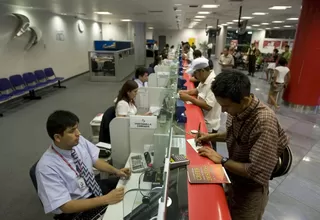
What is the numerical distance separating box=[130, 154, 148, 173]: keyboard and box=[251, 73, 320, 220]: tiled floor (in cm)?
150


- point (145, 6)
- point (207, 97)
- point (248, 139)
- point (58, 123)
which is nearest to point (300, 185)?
point (207, 97)

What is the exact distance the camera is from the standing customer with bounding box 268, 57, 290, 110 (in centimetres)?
543

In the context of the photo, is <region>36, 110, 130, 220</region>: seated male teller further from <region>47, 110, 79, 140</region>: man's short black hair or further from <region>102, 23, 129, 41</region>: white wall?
<region>102, 23, 129, 41</region>: white wall

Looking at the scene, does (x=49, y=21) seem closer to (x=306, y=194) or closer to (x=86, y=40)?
(x=86, y=40)

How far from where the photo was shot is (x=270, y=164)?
1.18 metres

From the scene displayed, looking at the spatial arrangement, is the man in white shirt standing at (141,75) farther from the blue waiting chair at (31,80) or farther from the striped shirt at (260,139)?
the blue waiting chair at (31,80)

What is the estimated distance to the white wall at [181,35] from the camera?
70.7 feet

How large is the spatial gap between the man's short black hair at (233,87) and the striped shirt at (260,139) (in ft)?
0.36

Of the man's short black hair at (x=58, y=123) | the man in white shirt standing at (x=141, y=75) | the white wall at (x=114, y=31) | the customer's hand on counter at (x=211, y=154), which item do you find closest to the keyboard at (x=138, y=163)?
the customer's hand on counter at (x=211, y=154)

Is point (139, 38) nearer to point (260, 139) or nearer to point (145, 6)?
point (145, 6)

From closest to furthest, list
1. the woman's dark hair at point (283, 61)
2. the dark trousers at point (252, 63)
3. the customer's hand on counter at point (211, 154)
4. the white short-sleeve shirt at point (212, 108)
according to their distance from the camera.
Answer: the customer's hand on counter at point (211, 154) → the white short-sleeve shirt at point (212, 108) → the woman's dark hair at point (283, 61) → the dark trousers at point (252, 63)

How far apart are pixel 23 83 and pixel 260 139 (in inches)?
265

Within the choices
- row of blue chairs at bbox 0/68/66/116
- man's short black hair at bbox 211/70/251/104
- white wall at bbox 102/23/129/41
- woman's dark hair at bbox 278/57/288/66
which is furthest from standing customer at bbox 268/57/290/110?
white wall at bbox 102/23/129/41

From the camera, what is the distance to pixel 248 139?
1290 mm
